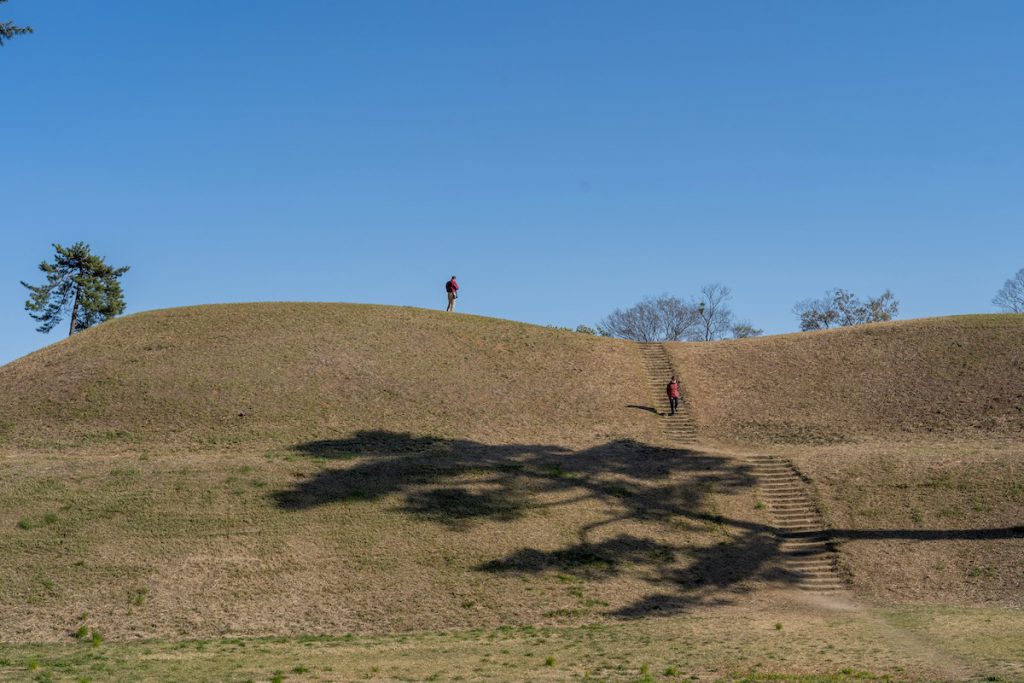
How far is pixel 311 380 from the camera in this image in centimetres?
4847

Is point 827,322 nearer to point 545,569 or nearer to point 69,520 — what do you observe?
point 545,569

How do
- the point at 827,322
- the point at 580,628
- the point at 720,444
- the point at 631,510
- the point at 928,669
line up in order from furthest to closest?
the point at 827,322 → the point at 720,444 → the point at 631,510 → the point at 580,628 → the point at 928,669

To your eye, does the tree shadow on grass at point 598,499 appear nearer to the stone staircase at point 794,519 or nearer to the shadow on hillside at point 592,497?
the shadow on hillside at point 592,497

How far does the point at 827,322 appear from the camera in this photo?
113 m

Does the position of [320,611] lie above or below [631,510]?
below

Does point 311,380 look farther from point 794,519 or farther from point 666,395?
point 794,519

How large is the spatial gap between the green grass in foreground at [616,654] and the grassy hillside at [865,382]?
66.1 ft

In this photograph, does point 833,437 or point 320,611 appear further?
point 833,437

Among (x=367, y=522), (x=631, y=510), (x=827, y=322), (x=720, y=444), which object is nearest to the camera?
(x=367, y=522)

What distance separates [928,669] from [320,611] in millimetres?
16858

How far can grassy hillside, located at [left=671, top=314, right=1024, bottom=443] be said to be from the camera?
4559 centimetres

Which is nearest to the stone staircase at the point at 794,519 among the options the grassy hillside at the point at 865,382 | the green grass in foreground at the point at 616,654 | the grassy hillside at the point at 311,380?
the grassy hillside at the point at 865,382

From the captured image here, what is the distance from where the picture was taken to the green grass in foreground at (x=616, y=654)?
18812 mm

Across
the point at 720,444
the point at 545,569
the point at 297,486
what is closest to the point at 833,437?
the point at 720,444
